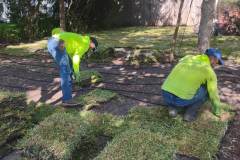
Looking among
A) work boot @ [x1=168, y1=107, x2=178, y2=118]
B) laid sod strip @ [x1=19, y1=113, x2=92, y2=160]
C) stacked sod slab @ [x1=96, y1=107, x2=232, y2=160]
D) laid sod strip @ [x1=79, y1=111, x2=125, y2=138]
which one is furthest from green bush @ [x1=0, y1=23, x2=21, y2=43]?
laid sod strip @ [x1=19, y1=113, x2=92, y2=160]

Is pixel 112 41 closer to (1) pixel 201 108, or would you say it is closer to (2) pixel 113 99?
(2) pixel 113 99

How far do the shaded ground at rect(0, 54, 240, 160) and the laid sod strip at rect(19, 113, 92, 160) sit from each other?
5.33 ft

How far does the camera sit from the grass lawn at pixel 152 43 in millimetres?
11242

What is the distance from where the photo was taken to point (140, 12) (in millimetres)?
Answer: 18781

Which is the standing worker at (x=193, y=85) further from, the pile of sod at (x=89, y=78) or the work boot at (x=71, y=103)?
the pile of sod at (x=89, y=78)

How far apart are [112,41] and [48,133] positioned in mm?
8952

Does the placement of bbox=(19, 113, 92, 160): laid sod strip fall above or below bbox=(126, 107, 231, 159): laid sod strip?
above

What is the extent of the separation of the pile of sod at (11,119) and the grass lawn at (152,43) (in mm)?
4879

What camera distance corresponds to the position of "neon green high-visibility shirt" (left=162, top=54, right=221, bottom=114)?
581 centimetres

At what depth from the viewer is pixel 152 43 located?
12.7m

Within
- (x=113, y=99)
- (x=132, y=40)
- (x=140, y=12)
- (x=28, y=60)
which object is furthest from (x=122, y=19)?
(x=113, y=99)

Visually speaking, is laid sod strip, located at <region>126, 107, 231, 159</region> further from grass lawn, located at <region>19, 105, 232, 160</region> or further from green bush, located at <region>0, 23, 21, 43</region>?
green bush, located at <region>0, 23, 21, 43</region>

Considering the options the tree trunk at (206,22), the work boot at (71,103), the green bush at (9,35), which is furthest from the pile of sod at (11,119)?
the green bush at (9,35)

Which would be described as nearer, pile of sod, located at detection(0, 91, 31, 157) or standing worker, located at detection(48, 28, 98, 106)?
pile of sod, located at detection(0, 91, 31, 157)
